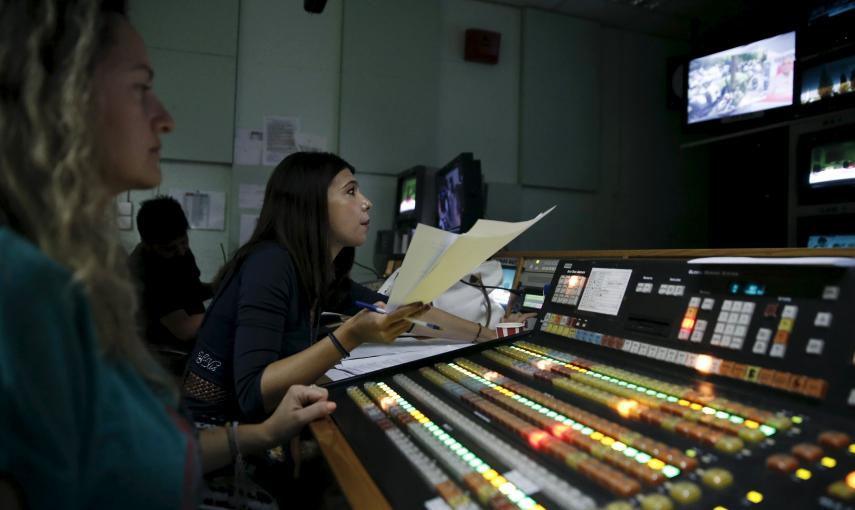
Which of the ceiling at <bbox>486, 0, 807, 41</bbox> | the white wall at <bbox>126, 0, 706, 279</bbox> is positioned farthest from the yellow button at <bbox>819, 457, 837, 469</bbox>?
the ceiling at <bbox>486, 0, 807, 41</bbox>

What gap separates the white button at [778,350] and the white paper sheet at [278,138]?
2847 mm

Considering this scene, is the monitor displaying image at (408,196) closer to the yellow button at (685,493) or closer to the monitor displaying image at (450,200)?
the monitor displaying image at (450,200)

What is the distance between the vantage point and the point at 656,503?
1.39 ft

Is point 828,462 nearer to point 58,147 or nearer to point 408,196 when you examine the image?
point 58,147

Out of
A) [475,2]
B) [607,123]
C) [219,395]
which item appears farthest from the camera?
[607,123]

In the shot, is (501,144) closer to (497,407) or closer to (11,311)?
(497,407)

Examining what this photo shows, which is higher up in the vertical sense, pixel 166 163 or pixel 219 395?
pixel 166 163

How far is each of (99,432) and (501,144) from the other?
133 inches

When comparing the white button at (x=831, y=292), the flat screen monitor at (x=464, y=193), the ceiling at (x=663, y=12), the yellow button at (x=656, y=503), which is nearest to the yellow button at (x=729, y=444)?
the yellow button at (x=656, y=503)

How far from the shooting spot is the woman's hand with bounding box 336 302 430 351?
97cm

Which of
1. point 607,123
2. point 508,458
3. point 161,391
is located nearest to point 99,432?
point 161,391

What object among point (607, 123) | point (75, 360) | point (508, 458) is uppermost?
point (607, 123)

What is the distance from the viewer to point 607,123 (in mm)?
3842

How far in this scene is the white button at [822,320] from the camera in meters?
0.56
